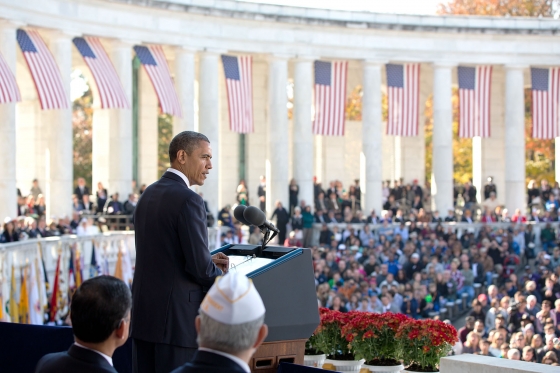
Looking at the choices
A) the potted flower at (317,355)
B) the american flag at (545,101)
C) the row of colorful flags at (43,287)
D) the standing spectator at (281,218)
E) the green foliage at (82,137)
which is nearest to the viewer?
the potted flower at (317,355)

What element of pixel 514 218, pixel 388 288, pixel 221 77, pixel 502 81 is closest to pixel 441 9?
pixel 502 81

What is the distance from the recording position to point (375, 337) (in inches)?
489

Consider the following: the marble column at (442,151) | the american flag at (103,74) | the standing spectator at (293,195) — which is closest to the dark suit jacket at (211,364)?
the american flag at (103,74)

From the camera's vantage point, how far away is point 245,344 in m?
6.37

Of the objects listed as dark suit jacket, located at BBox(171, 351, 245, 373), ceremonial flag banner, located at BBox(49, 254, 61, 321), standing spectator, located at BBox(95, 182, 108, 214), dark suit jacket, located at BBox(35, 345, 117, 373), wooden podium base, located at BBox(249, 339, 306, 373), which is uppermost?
standing spectator, located at BBox(95, 182, 108, 214)

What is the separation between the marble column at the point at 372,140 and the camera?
5791 centimetres

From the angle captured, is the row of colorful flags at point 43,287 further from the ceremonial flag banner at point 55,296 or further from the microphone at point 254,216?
the microphone at point 254,216

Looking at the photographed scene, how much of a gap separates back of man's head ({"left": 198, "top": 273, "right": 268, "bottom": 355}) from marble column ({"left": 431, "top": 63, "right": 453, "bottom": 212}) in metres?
53.7

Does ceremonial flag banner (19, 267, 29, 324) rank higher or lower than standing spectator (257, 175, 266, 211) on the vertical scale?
lower

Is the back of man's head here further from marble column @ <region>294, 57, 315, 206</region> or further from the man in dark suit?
marble column @ <region>294, 57, 315, 206</region>

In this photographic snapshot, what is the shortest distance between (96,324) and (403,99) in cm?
5188

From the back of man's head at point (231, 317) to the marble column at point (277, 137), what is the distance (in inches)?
1948

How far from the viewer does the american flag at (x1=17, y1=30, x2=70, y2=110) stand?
4331cm

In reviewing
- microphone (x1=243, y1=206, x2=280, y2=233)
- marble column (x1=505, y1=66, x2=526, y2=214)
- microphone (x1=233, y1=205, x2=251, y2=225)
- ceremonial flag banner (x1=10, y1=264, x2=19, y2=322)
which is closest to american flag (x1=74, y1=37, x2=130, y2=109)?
ceremonial flag banner (x1=10, y1=264, x2=19, y2=322)
